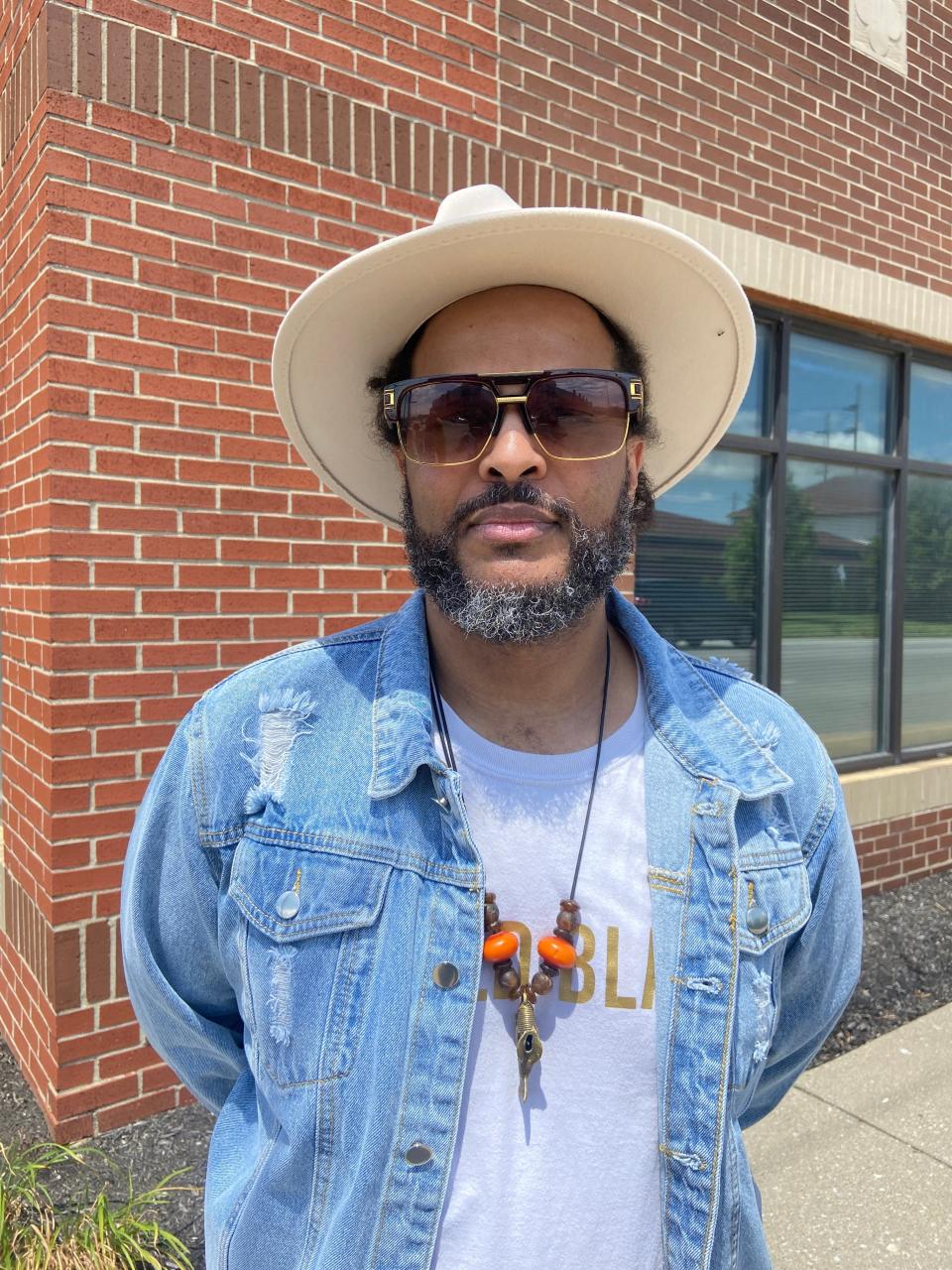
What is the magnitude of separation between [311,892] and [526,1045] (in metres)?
0.36

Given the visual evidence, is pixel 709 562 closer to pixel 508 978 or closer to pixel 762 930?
pixel 762 930

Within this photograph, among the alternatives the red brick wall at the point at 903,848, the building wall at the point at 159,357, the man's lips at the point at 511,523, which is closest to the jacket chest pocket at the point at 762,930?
the man's lips at the point at 511,523

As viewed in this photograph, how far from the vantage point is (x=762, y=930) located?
1.45 meters

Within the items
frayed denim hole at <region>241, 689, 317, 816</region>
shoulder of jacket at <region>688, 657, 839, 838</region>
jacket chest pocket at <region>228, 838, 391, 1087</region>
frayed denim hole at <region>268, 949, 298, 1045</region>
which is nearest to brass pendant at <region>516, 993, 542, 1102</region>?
jacket chest pocket at <region>228, 838, 391, 1087</region>

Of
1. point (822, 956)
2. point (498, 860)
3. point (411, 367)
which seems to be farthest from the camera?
point (411, 367)

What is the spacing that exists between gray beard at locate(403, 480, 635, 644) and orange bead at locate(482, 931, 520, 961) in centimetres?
45

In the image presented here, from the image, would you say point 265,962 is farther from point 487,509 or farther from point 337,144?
point 337,144

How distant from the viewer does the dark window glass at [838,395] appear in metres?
5.31

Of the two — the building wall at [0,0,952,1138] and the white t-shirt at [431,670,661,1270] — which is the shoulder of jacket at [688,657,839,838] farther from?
the building wall at [0,0,952,1138]

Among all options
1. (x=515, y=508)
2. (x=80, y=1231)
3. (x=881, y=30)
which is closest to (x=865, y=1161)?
(x=80, y=1231)

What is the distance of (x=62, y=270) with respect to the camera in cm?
304

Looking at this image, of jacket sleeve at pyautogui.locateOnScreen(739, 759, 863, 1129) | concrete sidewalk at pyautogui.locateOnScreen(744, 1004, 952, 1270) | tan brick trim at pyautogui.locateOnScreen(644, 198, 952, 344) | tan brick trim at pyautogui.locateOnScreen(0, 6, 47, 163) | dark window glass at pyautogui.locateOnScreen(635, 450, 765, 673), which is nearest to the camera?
jacket sleeve at pyautogui.locateOnScreen(739, 759, 863, 1129)

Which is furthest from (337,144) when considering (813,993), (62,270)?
(813,993)

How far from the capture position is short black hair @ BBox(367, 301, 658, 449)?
1788 mm
